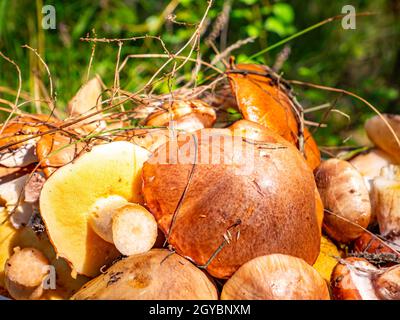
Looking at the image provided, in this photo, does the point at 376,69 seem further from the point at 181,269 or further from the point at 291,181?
the point at 181,269

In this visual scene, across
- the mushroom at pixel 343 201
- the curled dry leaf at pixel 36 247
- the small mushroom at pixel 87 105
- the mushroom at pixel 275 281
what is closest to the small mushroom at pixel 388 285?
the mushroom at pixel 275 281

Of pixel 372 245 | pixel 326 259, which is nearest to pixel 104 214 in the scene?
pixel 326 259

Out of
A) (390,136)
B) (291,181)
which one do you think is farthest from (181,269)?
(390,136)

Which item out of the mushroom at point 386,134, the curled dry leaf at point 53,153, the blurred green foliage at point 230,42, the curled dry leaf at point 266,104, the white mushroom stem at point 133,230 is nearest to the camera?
the white mushroom stem at point 133,230

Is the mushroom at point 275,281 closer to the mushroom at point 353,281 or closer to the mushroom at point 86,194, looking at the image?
the mushroom at point 353,281

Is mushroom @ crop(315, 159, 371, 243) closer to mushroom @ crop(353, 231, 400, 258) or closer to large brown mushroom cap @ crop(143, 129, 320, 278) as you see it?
mushroom @ crop(353, 231, 400, 258)
